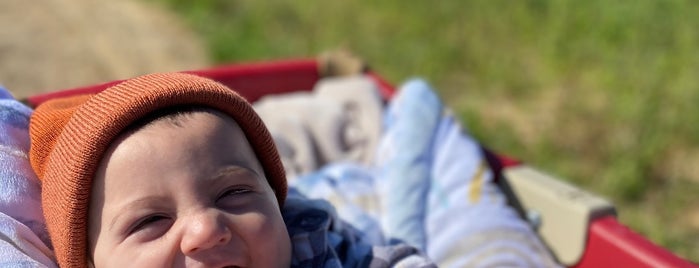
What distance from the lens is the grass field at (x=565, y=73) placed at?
2.30 m

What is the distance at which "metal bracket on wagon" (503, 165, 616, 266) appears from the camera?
5.25ft

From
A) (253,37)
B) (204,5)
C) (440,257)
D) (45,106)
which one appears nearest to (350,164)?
(440,257)

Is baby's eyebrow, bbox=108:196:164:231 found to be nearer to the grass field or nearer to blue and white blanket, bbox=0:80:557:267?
blue and white blanket, bbox=0:80:557:267

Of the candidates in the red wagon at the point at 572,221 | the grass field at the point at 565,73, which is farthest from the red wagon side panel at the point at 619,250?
the grass field at the point at 565,73

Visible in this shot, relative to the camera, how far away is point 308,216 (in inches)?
52.1

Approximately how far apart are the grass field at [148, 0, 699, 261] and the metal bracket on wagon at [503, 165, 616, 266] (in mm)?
499

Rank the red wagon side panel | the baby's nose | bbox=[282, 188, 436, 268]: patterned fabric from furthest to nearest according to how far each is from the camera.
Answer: the red wagon side panel
bbox=[282, 188, 436, 268]: patterned fabric
the baby's nose

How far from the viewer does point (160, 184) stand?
102cm

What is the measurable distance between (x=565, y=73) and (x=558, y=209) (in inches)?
44.6

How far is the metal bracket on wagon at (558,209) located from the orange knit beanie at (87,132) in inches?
28.9

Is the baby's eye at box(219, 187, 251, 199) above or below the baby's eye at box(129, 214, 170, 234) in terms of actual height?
above

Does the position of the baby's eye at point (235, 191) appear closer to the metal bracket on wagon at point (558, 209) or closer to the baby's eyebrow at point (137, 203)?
the baby's eyebrow at point (137, 203)

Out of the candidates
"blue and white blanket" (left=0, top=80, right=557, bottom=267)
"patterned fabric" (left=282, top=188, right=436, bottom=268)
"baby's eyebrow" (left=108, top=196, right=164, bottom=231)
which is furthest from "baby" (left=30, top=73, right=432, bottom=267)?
"blue and white blanket" (left=0, top=80, right=557, bottom=267)

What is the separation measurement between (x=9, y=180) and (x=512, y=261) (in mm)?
878
